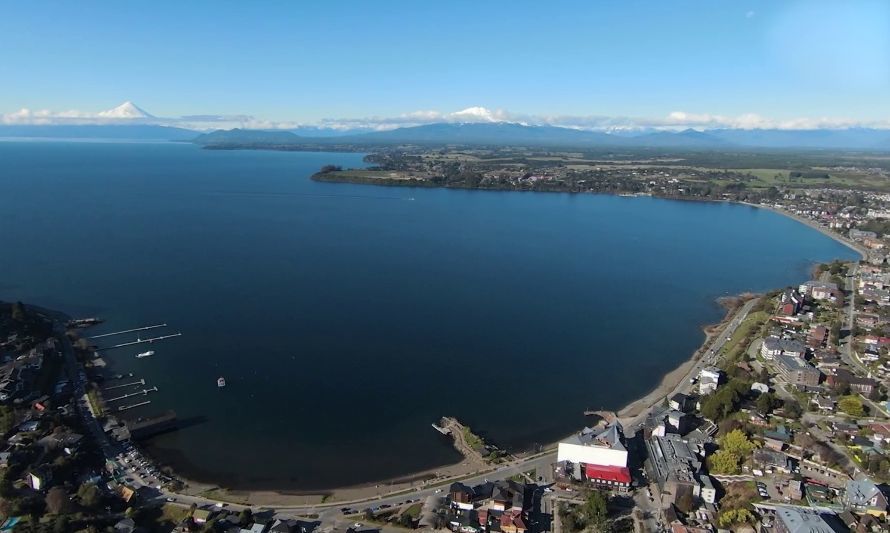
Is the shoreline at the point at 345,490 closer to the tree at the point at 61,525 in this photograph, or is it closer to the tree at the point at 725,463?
the tree at the point at 61,525

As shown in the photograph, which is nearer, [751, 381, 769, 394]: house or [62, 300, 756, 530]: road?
[62, 300, 756, 530]: road

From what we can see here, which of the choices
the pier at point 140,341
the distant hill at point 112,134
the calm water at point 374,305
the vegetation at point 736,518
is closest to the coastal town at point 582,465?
the vegetation at point 736,518

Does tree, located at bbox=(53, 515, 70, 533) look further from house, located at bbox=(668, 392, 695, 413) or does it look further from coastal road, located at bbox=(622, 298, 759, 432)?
house, located at bbox=(668, 392, 695, 413)

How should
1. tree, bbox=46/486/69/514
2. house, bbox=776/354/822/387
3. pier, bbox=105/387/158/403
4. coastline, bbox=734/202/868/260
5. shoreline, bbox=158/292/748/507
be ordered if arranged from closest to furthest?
tree, bbox=46/486/69/514 < shoreline, bbox=158/292/748/507 < pier, bbox=105/387/158/403 < house, bbox=776/354/822/387 < coastline, bbox=734/202/868/260

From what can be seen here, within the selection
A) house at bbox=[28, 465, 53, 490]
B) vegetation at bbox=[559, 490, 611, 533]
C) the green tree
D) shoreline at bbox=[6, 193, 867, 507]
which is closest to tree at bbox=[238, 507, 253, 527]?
shoreline at bbox=[6, 193, 867, 507]

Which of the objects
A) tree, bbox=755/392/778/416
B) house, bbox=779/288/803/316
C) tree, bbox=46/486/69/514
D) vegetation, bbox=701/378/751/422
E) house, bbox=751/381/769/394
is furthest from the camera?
house, bbox=779/288/803/316
